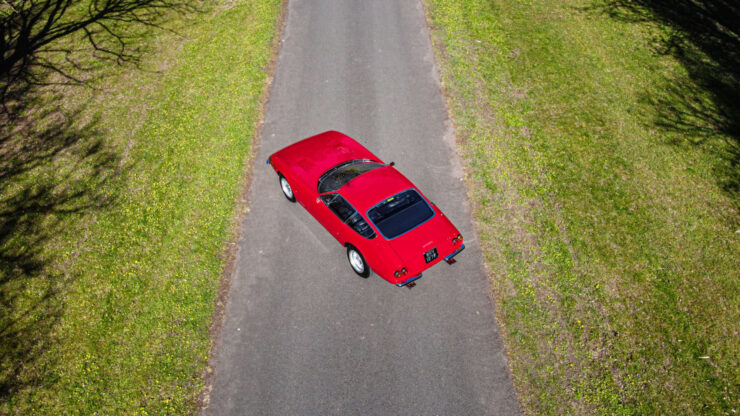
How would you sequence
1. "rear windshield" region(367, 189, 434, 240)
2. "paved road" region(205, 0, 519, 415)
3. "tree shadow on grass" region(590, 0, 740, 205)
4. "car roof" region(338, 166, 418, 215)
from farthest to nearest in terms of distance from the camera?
"tree shadow on grass" region(590, 0, 740, 205)
"car roof" region(338, 166, 418, 215)
"rear windshield" region(367, 189, 434, 240)
"paved road" region(205, 0, 519, 415)

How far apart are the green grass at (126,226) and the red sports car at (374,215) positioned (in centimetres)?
273

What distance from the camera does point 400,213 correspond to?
8.55m

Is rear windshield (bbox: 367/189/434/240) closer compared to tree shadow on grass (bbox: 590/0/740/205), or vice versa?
rear windshield (bbox: 367/189/434/240)

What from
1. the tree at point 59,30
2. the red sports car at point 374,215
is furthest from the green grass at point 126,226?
the red sports car at point 374,215

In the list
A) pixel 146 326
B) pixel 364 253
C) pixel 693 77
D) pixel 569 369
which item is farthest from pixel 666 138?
pixel 146 326

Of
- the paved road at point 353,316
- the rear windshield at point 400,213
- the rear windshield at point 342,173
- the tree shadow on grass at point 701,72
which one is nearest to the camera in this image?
the paved road at point 353,316

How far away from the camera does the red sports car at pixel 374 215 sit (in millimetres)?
8211

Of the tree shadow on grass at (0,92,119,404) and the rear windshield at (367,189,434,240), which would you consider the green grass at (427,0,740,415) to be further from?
the tree shadow on grass at (0,92,119,404)

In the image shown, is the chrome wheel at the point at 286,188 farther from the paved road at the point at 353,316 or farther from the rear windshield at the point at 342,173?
the rear windshield at the point at 342,173

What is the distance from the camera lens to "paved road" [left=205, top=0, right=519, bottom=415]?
7.62m

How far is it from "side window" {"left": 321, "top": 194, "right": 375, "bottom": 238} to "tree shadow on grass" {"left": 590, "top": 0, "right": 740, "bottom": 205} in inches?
408

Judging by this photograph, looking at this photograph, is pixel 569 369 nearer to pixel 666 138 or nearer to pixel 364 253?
pixel 364 253

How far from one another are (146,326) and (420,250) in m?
6.26

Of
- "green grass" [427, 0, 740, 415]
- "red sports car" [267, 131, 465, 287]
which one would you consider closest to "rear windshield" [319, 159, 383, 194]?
"red sports car" [267, 131, 465, 287]
